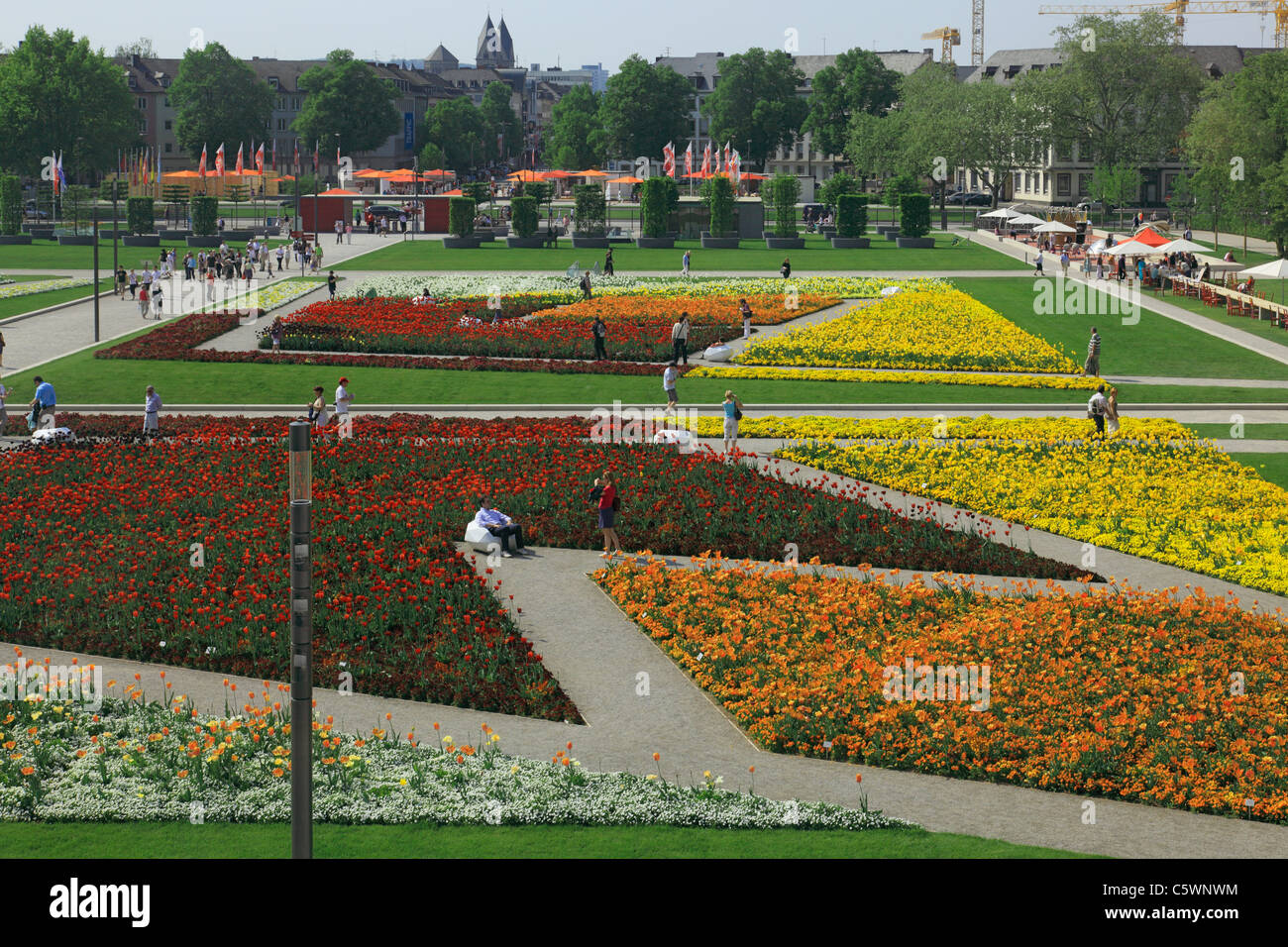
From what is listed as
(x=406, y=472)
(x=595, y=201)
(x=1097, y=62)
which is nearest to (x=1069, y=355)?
(x=406, y=472)

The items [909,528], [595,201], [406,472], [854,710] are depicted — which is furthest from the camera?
[595,201]

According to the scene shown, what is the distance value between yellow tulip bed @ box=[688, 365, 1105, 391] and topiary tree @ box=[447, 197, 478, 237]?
4843cm

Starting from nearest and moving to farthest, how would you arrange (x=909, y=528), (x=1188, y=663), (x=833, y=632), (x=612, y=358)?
(x=1188, y=663) < (x=833, y=632) < (x=909, y=528) < (x=612, y=358)

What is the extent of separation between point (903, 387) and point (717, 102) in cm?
13173

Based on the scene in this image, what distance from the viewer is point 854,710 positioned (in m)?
16.5

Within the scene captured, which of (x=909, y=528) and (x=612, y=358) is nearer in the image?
(x=909, y=528)

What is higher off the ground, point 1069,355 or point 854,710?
point 1069,355

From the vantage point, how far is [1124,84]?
5108 inches

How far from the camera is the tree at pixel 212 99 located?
16000 cm

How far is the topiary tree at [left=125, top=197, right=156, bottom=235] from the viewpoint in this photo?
89.3m

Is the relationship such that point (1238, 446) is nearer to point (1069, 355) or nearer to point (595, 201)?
point (1069, 355)

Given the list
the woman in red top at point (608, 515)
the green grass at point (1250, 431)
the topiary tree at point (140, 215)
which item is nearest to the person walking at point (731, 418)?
the woman in red top at point (608, 515)

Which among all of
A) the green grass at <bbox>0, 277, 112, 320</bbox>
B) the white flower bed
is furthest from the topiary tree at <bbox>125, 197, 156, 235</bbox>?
the white flower bed

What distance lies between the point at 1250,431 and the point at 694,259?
47296 mm
